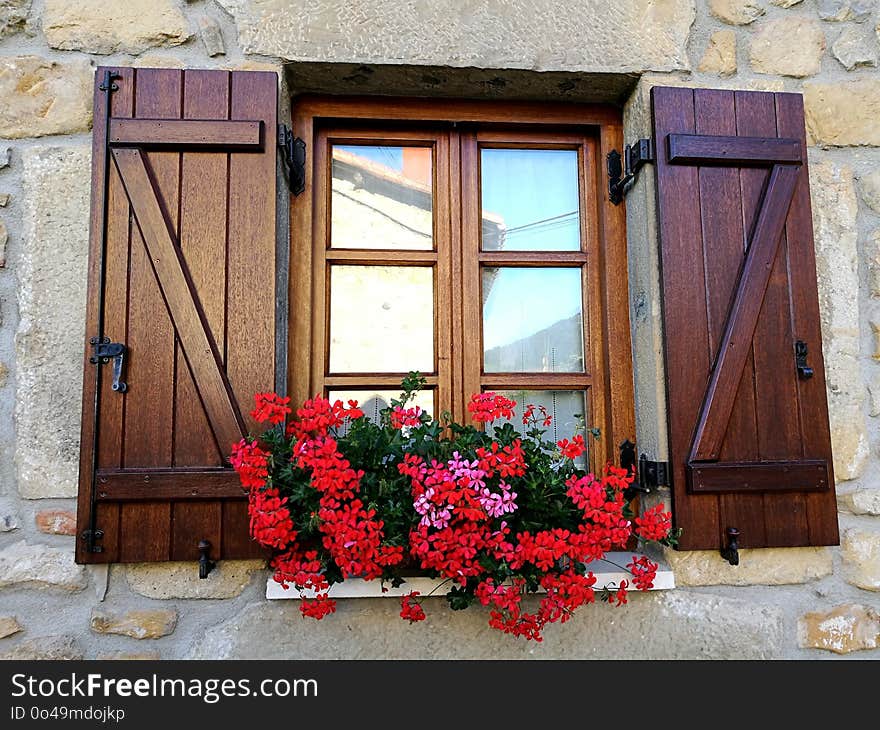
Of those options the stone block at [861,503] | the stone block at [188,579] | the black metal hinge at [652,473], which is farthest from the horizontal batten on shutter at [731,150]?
the stone block at [188,579]

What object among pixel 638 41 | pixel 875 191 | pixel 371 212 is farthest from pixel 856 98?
pixel 371 212

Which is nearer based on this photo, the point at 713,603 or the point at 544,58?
the point at 713,603

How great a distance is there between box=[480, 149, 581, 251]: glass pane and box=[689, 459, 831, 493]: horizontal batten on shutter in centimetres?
82

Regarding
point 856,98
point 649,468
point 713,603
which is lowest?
point 713,603

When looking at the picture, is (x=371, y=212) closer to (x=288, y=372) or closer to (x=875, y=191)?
(x=288, y=372)

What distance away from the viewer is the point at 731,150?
1.96 metres

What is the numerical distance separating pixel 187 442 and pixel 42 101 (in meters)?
1.09

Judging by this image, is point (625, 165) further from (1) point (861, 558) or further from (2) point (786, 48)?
(1) point (861, 558)

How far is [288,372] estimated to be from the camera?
2.00 metres

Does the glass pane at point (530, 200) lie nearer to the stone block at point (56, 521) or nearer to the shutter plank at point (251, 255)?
the shutter plank at point (251, 255)

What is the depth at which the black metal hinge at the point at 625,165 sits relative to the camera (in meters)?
1.97

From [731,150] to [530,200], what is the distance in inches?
24.2

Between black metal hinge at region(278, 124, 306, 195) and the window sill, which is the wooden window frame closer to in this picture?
black metal hinge at region(278, 124, 306, 195)

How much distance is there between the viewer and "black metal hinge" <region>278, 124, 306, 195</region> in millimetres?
1937
